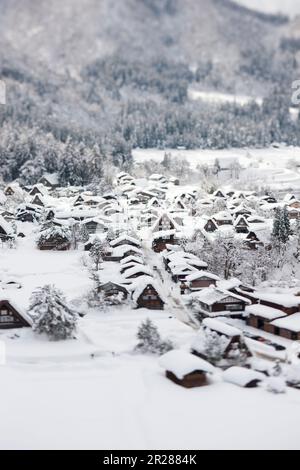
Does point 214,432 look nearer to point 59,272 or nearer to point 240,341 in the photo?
point 240,341

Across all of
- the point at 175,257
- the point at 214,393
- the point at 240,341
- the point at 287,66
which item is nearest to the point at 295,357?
the point at 240,341

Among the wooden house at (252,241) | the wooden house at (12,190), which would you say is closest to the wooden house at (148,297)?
the wooden house at (252,241)

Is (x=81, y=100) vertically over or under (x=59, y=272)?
over

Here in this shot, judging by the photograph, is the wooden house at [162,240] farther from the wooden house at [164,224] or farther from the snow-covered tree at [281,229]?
the snow-covered tree at [281,229]

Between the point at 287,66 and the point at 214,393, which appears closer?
the point at 214,393

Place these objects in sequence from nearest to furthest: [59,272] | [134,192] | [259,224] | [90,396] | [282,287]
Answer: [90,396] → [282,287] → [59,272] → [259,224] → [134,192]
